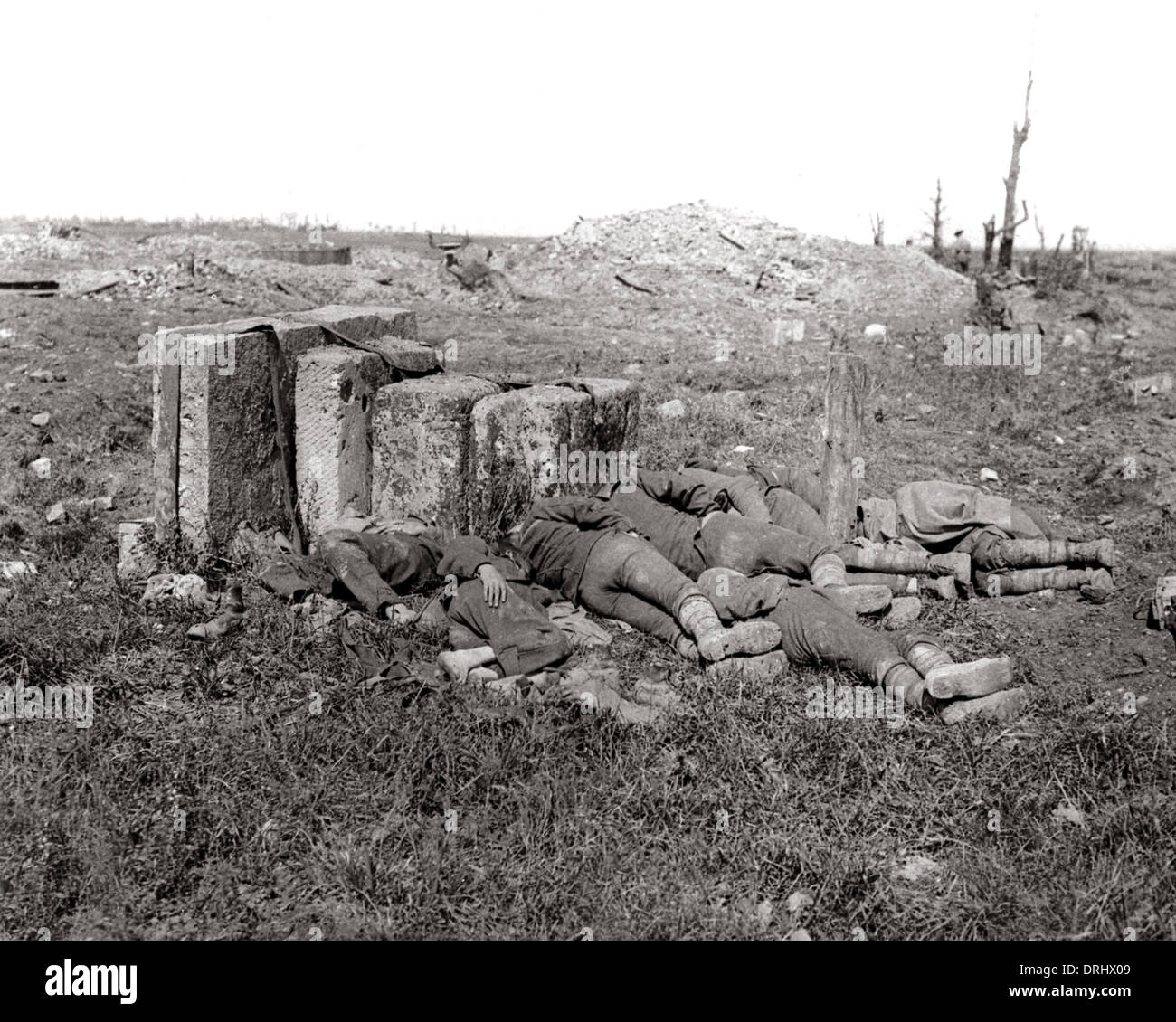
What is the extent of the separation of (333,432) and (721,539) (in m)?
2.40

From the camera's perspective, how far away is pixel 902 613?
5656mm

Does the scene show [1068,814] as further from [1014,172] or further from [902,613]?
[1014,172]

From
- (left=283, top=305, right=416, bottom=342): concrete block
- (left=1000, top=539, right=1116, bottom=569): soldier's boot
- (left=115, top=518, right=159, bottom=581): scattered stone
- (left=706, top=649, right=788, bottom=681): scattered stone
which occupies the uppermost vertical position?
(left=283, top=305, right=416, bottom=342): concrete block

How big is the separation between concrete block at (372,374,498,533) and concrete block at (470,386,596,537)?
8cm

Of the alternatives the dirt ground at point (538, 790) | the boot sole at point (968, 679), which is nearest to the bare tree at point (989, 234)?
the dirt ground at point (538, 790)

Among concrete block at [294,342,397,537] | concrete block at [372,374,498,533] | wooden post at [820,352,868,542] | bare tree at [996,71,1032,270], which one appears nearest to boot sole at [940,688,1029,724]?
wooden post at [820,352,868,542]

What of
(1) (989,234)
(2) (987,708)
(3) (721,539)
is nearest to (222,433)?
(3) (721,539)

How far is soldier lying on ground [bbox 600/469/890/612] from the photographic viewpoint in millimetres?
5645

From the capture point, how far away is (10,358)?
407 inches

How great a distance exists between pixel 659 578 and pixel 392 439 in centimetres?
197

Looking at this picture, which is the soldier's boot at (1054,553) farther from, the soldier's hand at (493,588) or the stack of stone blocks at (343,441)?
the soldier's hand at (493,588)

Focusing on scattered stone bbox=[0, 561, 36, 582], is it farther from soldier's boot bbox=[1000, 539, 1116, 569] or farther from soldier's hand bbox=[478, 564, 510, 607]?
soldier's boot bbox=[1000, 539, 1116, 569]
